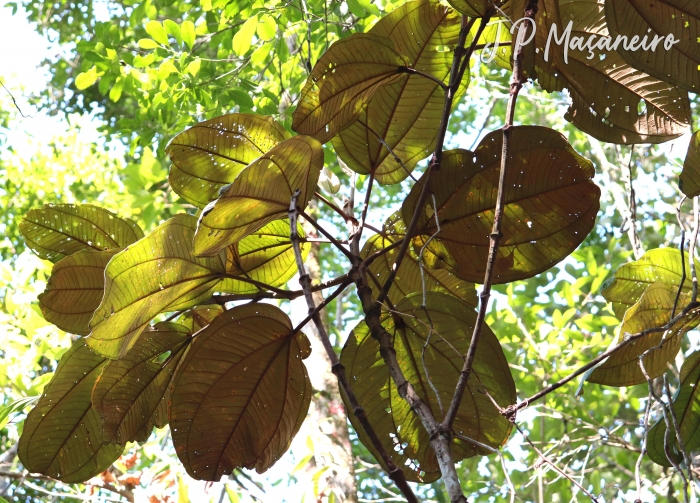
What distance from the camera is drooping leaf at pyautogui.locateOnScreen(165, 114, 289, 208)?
2.75 ft

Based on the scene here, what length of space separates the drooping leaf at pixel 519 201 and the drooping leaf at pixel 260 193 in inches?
6.2

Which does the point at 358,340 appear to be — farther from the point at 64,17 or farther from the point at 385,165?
the point at 64,17

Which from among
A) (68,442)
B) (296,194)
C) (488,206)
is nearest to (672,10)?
(488,206)

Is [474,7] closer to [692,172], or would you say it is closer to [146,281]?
[692,172]

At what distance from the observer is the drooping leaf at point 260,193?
66cm

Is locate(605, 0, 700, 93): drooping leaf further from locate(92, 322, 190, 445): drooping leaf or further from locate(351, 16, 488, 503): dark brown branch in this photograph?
locate(92, 322, 190, 445): drooping leaf

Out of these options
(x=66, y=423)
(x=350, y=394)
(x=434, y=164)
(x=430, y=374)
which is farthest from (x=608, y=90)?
(x=66, y=423)

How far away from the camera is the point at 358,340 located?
848 mm

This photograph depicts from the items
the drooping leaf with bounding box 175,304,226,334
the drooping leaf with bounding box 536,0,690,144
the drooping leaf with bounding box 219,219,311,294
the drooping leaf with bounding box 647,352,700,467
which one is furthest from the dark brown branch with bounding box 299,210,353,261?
the drooping leaf with bounding box 647,352,700,467

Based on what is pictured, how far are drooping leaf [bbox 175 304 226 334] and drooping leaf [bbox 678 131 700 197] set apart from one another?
0.60 metres

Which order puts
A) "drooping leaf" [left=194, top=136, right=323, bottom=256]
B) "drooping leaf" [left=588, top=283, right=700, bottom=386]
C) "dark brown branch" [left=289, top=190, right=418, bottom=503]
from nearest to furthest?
"dark brown branch" [left=289, top=190, right=418, bottom=503] → "drooping leaf" [left=194, top=136, right=323, bottom=256] → "drooping leaf" [left=588, top=283, right=700, bottom=386]

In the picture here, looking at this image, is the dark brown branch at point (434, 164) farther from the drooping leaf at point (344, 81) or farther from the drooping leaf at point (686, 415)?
the drooping leaf at point (686, 415)

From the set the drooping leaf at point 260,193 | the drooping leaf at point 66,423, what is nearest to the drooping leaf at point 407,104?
the drooping leaf at point 260,193

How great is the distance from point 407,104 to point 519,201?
22 cm
